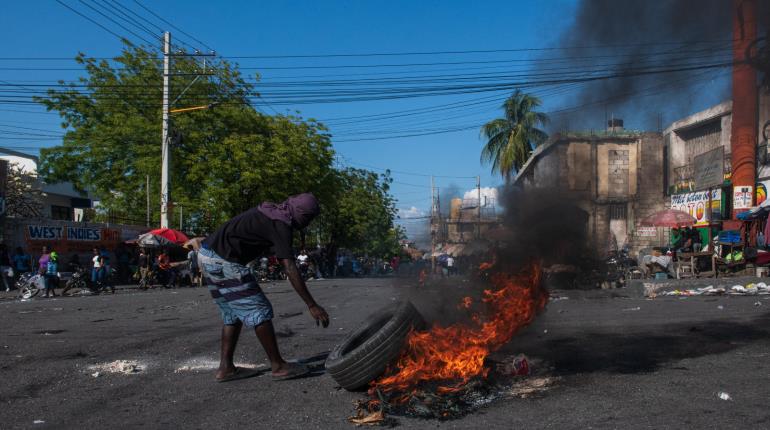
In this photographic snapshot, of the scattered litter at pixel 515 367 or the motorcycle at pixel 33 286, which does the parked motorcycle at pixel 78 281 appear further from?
the scattered litter at pixel 515 367

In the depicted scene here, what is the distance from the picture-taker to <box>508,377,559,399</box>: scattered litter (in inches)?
186

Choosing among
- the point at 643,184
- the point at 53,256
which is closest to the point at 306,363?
the point at 643,184

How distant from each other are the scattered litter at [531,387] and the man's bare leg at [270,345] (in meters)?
1.93

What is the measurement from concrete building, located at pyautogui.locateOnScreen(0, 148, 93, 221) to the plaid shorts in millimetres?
37512

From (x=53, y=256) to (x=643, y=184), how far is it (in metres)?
16.4

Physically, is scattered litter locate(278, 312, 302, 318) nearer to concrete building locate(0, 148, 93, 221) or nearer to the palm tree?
the palm tree

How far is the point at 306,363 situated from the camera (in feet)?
20.6

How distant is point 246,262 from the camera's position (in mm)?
5500

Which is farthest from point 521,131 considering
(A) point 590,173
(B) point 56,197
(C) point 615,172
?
(B) point 56,197

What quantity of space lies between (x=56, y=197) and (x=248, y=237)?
41.7 metres

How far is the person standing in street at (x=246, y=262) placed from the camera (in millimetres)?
5379

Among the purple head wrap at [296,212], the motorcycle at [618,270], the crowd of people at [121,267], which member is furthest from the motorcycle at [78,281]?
the purple head wrap at [296,212]

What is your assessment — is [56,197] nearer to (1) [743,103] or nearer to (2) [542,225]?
(1) [743,103]

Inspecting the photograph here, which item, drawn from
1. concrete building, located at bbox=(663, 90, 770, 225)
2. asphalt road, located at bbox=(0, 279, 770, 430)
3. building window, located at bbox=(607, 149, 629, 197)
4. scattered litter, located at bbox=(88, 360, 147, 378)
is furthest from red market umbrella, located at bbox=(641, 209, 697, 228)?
scattered litter, located at bbox=(88, 360, 147, 378)
